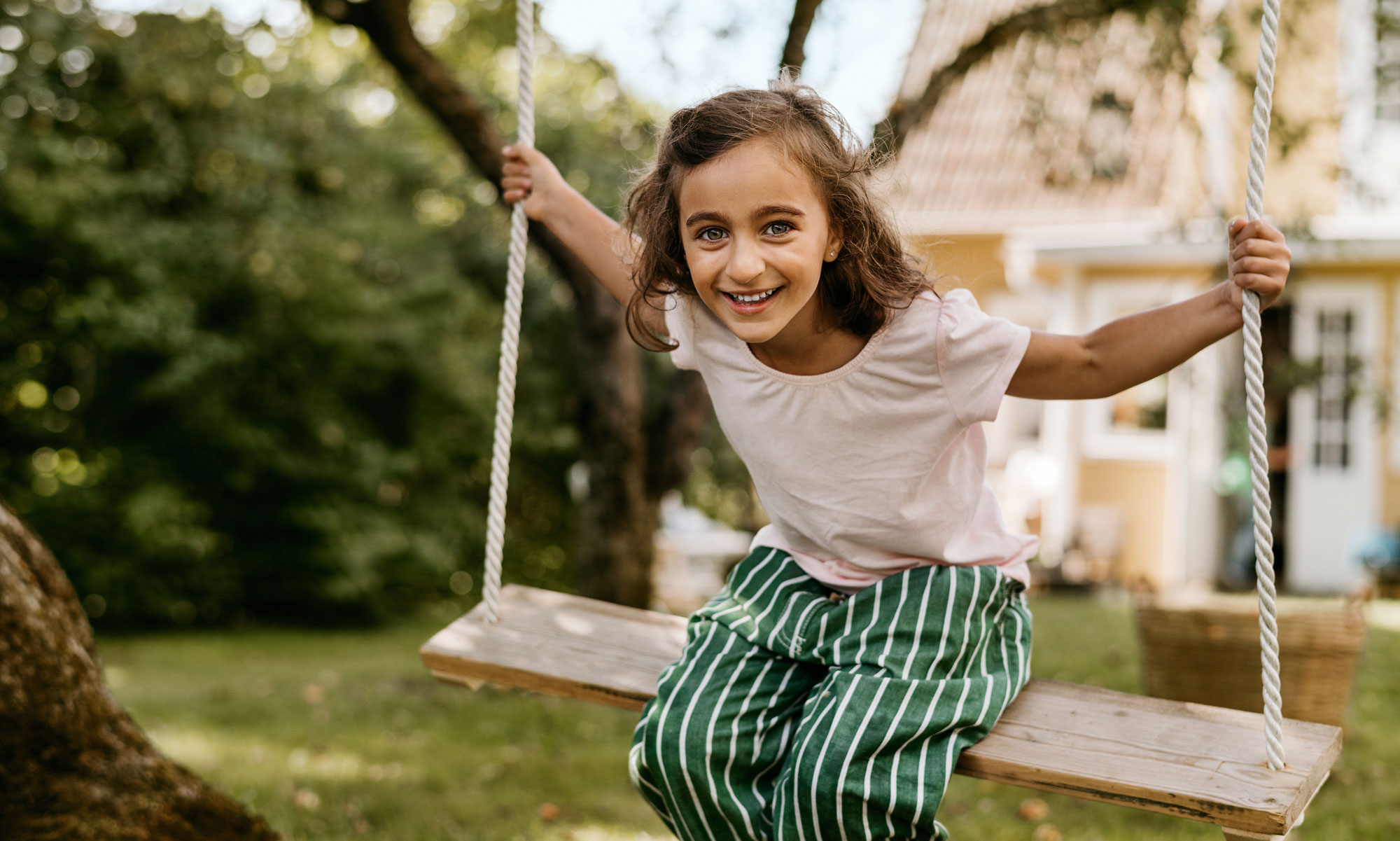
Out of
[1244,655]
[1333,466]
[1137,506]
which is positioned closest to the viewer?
[1244,655]

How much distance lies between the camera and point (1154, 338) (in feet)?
6.13

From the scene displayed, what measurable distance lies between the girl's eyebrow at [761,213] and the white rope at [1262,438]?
2.16 ft

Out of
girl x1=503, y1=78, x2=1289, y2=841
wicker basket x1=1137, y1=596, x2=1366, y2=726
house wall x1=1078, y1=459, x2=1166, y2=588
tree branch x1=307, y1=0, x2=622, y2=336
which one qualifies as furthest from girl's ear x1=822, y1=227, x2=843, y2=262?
house wall x1=1078, y1=459, x2=1166, y2=588

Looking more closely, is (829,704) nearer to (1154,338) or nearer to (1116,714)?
(1116,714)

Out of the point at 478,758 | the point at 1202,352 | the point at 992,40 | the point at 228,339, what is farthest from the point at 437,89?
the point at 1202,352

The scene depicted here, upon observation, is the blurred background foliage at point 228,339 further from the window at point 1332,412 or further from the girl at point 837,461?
the window at point 1332,412

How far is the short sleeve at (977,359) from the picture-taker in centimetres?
192

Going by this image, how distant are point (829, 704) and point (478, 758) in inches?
93.8

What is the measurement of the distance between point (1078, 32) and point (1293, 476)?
19.0 feet

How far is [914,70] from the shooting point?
10.9 metres

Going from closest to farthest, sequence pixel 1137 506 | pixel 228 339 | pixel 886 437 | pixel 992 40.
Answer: pixel 886 437
pixel 992 40
pixel 228 339
pixel 1137 506

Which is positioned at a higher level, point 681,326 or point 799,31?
point 799,31

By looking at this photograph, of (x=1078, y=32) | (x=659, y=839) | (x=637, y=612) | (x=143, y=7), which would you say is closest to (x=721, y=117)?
(x=637, y=612)

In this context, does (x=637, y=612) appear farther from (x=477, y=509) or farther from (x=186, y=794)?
(x=477, y=509)
